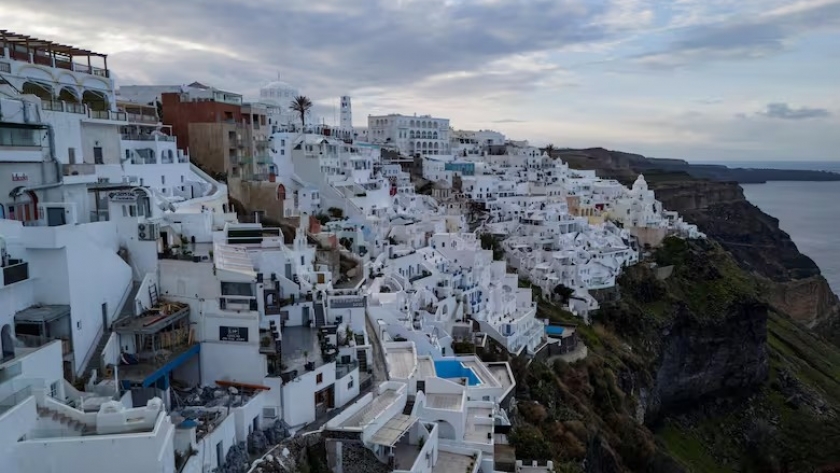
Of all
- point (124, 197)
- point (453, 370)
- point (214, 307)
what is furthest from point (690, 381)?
point (124, 197)

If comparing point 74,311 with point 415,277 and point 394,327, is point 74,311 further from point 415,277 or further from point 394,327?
point 415,277

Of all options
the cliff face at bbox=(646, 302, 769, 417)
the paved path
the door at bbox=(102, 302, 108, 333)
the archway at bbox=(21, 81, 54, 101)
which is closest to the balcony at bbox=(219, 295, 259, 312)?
the door at bbox=(102, 302, 108, 333)

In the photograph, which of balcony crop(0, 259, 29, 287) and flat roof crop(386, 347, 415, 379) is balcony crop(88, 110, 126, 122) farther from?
flat roof crop(386, 347, 415, 379)

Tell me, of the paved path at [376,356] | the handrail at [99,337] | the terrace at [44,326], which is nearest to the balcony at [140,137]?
the handrail at [99,337]

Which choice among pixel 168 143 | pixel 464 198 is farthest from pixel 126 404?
pixel 464 198

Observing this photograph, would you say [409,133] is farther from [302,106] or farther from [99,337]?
[99,337]
